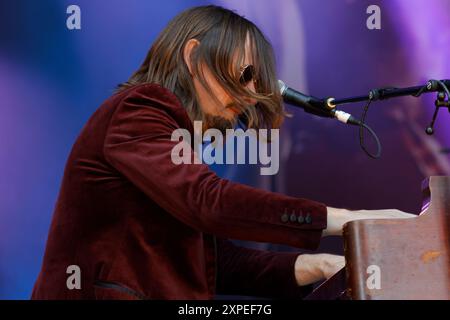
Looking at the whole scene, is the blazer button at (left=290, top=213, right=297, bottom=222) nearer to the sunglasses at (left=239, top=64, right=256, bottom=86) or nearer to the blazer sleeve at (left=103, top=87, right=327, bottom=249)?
the blazer sleeve at (left=103, top=87, right=327, bottom=249)

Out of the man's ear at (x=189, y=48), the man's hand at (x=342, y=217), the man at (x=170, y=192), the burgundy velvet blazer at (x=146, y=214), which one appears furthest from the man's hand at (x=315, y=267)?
the man's ear at (x=189, y=48)

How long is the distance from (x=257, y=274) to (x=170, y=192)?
0.78 metres

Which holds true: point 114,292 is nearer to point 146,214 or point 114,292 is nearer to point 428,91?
point 146,214

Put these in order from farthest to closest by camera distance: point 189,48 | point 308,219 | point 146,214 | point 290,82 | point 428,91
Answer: point 290,82
point 189,48
point 428,91
point 146,214
point 308,219

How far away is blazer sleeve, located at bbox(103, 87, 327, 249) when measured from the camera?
167cm

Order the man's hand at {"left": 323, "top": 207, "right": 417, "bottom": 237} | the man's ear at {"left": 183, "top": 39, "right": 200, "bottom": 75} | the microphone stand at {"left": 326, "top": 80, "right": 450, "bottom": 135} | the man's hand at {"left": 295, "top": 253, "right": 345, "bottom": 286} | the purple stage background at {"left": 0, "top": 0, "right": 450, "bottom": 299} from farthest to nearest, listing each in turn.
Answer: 1. the purple stage background at {"left": 0, "top": 0, "right": 450, "bottom": 299}
2. the man's hand at {"left": 295, "top": 253, "right": 345, "bottom": 286}
3. the man's ear at {"left": 183, "top": 39, "right": 200, "bottom": 75}
4. the microphone stand at {"left": 326, "top": 80, "right": 450, "bottom": 135}
5. the man's hand at {"left": 323, "top": 207, "right": 417, "bottom": 237}

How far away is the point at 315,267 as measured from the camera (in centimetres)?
225

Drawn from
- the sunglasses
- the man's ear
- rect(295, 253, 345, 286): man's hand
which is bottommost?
rect(295, 253, 345, 286): man's hand

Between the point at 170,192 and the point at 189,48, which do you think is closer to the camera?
the point at 170,192

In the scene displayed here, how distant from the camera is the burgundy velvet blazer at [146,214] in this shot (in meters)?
1.67

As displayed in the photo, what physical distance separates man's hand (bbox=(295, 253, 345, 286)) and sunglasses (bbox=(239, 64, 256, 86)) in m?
0.60

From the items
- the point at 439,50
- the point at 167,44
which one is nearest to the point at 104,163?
the point at 167,44

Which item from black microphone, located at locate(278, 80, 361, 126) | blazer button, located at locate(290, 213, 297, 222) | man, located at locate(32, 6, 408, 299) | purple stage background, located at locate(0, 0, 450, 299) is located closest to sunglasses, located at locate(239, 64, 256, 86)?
man, located at locate(32, 6, 408, 299)

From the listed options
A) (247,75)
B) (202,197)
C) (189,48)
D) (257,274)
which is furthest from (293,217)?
(257,274)
